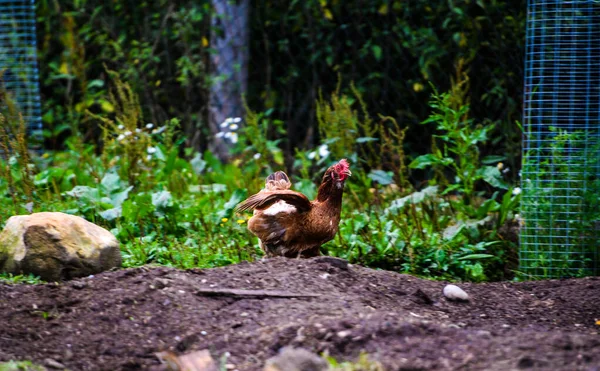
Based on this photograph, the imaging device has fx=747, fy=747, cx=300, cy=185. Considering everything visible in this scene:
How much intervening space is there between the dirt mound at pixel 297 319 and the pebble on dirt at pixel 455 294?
56 millimetres

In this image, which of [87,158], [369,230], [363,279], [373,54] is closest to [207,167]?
[87,158]

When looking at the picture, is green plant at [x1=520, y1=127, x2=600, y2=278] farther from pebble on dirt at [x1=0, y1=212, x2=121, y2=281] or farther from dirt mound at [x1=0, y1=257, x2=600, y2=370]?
pebble on dirt at [x1=0, y1=212, x2=121, y2=281]

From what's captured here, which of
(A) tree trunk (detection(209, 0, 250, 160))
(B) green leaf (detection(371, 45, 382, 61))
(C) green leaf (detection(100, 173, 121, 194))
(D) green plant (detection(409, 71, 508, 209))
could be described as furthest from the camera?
(A) tree trunk (detection(209, 0, 250, 160))

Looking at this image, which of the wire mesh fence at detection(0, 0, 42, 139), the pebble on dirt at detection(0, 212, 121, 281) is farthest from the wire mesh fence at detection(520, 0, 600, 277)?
the wire mesh fence at detection(0, 0, 42, 139)

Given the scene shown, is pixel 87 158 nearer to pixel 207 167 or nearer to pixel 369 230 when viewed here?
pixel 207 167

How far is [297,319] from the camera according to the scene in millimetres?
2986

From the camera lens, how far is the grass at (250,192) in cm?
470

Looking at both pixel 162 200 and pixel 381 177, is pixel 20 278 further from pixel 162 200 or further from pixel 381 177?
pixel 381 177

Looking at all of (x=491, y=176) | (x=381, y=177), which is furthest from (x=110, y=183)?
(x=491, y=176)

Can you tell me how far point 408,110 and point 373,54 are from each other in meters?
0.68

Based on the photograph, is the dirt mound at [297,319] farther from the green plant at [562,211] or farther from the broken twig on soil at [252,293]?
the green plant at [562,211]

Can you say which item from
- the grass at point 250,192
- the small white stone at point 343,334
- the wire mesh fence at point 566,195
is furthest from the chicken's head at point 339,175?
the small white stone at point 343,334

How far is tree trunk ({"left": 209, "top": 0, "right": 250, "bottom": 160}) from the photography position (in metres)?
7.41

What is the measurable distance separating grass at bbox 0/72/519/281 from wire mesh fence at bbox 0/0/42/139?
3.31 feet
